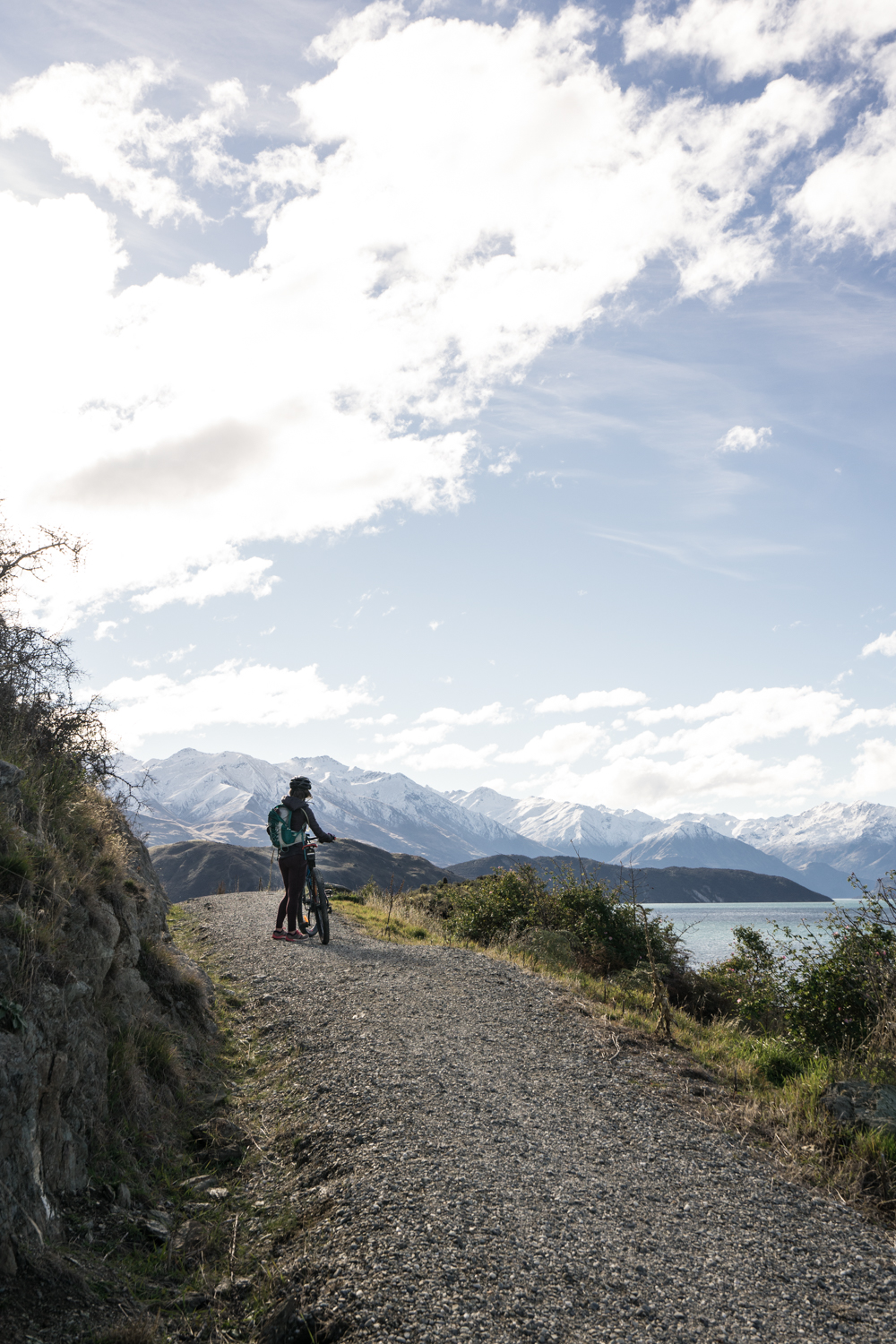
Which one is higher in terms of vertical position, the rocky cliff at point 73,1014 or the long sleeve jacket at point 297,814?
the long sleeve jacket at point 297,814

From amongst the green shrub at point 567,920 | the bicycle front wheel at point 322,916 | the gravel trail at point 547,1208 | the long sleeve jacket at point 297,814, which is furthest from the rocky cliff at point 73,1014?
the green shrub at point 567,920

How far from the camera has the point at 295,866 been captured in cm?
1467

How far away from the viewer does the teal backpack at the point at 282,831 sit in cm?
1480

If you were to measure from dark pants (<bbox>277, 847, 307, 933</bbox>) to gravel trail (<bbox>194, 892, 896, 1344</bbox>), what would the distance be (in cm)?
593

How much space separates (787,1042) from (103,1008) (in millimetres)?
7844

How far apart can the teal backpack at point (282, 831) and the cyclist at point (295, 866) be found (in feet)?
0.09

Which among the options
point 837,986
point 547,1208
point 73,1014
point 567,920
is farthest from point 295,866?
point 547,1208

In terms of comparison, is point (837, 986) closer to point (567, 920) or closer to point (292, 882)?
point (567, 920)

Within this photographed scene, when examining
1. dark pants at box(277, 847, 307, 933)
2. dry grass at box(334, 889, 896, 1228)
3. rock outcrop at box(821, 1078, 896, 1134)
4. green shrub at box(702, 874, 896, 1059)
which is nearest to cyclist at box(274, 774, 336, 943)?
dark pants at box(277, 847, 307, 933)

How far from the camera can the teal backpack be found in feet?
48.5

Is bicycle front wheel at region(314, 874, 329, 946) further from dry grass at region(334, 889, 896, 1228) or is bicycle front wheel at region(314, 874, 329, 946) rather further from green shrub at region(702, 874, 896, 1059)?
green shrub at region(702, 874, 896, 1059)

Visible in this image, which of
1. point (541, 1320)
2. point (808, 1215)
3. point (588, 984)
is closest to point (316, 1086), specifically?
point (541, 1320)

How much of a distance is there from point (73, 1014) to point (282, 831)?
9468 mm

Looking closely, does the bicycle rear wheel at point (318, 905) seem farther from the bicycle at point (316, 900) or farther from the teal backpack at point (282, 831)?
the teal backpack at point (282, 831)
